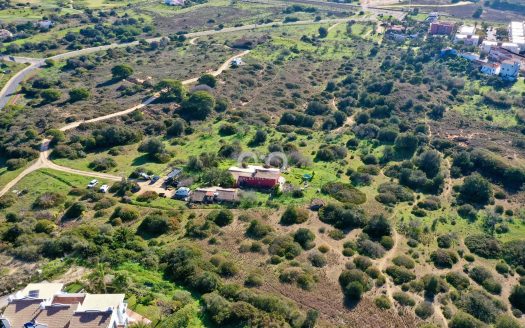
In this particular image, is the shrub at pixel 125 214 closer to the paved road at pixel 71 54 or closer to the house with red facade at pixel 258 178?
the house with red facade at pixel 258 178

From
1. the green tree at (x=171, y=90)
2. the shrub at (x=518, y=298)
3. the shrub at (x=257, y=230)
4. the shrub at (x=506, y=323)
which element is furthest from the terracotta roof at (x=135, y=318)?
the green tree at (x=171, y=90)

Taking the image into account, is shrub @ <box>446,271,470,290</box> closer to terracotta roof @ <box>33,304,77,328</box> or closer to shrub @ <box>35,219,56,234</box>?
terracotta roof @ <box>33,304,77,328</box>

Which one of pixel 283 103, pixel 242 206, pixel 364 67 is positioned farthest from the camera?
pixel 364 67

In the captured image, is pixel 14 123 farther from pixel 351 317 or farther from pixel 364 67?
pixel 364 67

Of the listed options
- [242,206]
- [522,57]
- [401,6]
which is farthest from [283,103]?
[401,6]

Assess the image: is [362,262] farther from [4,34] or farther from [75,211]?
[4,34]

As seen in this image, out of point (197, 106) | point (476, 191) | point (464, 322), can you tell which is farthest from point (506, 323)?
point (197, 106)
